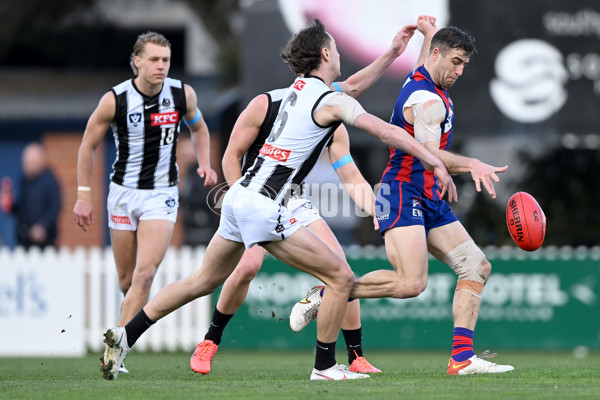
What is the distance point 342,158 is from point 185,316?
5.24 m

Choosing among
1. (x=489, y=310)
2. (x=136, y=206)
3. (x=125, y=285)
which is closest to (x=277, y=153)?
(x=136, y=206)

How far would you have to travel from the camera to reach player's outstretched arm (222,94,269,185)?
7.71m

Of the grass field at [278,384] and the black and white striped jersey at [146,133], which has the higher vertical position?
the black and white striped jersey at [146,133]

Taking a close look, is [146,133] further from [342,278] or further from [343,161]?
[342,278]

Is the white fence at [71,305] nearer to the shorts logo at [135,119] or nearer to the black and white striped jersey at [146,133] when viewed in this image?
the black and white striped jersey at [146,133]

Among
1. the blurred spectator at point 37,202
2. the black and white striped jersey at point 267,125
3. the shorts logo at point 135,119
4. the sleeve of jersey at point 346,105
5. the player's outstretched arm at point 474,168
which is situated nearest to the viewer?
the player's outstretched arm at point 474,168

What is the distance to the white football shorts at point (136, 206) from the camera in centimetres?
834

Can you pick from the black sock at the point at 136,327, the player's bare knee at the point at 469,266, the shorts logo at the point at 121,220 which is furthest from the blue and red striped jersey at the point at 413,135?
the shorts logo at the point at 121,220

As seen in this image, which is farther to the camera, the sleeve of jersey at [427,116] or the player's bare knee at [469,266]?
the player's bare knee at [469,266]

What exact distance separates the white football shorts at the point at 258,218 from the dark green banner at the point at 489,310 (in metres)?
5.86

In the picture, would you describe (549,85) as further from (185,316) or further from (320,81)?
(320,81)

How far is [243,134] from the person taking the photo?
776 cm

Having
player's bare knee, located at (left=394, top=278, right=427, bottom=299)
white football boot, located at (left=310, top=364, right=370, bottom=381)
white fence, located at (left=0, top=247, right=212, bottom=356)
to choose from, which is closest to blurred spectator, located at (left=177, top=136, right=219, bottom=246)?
white fence, located at (left=0, top=247, right=212, bottom=356)

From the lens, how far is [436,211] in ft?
24.6
